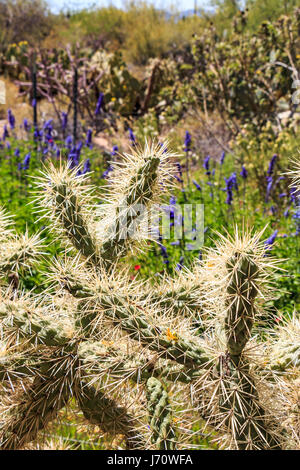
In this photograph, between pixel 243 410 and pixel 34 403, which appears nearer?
pixel 243 410

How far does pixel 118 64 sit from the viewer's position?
11.3 meters

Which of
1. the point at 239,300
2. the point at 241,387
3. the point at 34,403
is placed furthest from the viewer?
the point at 34,403

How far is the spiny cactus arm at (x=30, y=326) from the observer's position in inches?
56.1

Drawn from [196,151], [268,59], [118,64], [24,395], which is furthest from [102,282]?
[118,64]

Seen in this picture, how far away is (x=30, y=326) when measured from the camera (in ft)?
4.68

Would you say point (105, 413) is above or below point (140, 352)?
below

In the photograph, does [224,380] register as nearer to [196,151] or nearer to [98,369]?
[98,369]

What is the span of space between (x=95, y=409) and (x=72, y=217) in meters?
0.64

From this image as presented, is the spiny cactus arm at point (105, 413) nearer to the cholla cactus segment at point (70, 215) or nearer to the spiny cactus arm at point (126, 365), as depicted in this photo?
the spiny cactus arm at point (126, 365)

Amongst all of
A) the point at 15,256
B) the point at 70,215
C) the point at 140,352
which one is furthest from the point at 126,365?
the point at 15,256

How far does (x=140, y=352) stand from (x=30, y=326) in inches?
12.8

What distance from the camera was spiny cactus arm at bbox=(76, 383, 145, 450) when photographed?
165 cm

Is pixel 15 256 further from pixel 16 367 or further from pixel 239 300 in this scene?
pixel 239 300

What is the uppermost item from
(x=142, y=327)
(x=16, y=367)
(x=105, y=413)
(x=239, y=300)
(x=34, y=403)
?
(x=239, y=300)
